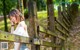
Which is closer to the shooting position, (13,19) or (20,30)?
(13,19)

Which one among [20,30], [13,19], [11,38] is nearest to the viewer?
[11,38]

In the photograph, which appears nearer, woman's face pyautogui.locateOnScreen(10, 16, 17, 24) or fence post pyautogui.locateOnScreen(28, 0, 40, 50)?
woman's face pyautogui.locateOnScreen(10, 16, 17, 24)

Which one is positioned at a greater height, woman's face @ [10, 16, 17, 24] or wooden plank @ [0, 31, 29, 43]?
woman's face @ [10, 16, 17, 24]

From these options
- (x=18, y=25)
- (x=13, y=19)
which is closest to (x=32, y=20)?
(x=18, y=25)

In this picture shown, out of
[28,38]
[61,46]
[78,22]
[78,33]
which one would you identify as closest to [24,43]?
[28,38]

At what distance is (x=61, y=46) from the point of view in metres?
8.36

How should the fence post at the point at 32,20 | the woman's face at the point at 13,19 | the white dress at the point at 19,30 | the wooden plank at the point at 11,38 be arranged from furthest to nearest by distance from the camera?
the fence post at the point at 32,20 → the white dress at the point at 19,30 → the woman's face at the point at 13,19 → the wooden plank at the point at 11,38

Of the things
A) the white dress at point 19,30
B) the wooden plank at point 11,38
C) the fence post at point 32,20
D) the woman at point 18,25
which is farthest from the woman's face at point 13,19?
the fence post at point 32,20

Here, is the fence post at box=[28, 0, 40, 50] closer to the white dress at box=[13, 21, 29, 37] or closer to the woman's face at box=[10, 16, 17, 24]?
the white dress at box=[13, 21, 29, 37]

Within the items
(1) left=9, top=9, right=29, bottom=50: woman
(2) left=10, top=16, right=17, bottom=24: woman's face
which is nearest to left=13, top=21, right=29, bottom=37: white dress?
(1) left=9, top=9, right=29, bottom=50: woman

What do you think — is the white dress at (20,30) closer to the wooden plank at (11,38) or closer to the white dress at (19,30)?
the white dress at (19,30)

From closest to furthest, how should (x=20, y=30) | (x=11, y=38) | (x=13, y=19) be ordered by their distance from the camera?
(x=11, y=38)
(x=13, y=19)
(x=20, y=30)

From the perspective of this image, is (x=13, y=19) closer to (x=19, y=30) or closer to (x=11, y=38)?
(x=19, y=30)

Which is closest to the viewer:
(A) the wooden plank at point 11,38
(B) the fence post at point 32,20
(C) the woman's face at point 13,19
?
(A) the wooden plank at point 11,38
